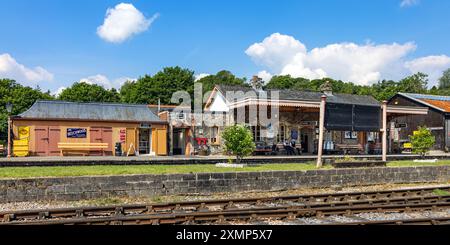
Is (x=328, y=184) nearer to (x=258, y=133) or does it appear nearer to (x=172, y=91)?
(x=258, y=133)

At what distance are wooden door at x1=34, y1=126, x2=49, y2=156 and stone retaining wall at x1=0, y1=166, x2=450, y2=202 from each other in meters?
14.0

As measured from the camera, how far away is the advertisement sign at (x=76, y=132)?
82.7 feet

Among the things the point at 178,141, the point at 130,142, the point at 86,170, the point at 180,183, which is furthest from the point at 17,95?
the point at 180,183

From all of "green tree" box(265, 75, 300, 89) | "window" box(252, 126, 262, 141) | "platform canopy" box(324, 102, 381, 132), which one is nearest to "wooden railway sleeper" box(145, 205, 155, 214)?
"platform canopy" box(324, 102, 381, 132)

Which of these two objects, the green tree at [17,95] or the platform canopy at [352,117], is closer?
the platform canopy at [352,117]

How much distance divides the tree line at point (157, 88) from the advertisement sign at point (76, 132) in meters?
16.8

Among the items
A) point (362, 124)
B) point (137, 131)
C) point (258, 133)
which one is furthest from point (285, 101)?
point (137, 131)

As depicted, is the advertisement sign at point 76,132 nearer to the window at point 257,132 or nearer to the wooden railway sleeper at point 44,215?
the window at point 257,132

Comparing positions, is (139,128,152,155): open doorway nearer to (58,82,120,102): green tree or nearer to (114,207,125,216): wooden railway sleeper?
(114,207,125,216): wooden railway sleeper

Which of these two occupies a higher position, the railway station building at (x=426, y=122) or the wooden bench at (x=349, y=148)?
the railway station building at (x=426, y=122)

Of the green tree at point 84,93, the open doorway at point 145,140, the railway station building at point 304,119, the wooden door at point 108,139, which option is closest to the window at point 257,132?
the railway station building at point 304,119

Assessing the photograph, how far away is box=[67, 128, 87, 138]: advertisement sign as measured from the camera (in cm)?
2522

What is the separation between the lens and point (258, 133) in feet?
99.1

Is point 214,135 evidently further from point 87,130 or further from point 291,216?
point 291,216
